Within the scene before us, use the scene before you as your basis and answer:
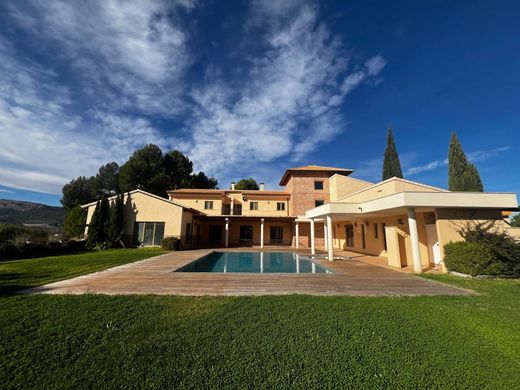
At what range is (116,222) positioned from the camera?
722 inches

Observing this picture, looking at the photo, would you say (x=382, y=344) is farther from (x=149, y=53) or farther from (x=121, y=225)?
(x=121, y=225)

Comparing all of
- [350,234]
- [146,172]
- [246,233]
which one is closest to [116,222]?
[246,233]

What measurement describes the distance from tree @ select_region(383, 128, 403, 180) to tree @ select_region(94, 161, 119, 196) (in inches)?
1779

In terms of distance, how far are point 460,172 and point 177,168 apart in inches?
1608

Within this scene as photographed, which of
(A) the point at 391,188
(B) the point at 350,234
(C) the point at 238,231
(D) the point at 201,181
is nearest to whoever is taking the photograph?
(A) the point at 391,188

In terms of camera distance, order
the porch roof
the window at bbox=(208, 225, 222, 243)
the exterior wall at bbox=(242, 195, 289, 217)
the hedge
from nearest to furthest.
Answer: the porch roof → the hedge → the exterior wall at bbox=(242, 195, 289, 217) → the window at bbox=(208, 225, 222, 243)

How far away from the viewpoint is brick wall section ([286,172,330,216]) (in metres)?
24.6

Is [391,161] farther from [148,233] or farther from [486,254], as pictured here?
[148,233]

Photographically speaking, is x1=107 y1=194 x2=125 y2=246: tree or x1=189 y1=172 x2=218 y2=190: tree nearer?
x1=107 y1=194 x2=125 y2=246: tree

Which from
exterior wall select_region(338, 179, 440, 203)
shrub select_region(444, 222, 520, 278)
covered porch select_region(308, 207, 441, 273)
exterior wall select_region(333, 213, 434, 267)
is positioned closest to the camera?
shrub select_region(444, 222, 520, 278)

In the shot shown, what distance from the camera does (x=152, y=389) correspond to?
2.60 meters

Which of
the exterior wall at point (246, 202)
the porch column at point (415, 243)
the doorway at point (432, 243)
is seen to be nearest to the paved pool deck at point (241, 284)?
the porch column at point (415, 243)

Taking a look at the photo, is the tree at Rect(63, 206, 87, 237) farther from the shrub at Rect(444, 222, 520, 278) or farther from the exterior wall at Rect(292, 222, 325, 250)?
the shrub at Rect(444, 222, 520, 278)

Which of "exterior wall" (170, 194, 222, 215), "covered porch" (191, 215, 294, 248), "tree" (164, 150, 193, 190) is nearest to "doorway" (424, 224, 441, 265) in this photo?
"covered porch" (191, 215, 294, 248)
